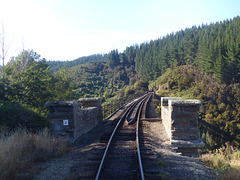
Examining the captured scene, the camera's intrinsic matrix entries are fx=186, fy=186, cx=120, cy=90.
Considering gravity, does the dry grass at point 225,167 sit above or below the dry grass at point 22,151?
below

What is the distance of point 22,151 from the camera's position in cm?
546

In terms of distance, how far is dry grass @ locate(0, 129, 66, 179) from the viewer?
14.4ft

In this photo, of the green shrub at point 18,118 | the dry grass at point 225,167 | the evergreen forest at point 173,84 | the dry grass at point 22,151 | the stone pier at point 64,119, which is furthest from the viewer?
the evergreen forest at point 173,84

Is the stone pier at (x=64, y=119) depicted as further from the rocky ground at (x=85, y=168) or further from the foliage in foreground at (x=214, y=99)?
the foliage in foreground at (x=214, y=99)

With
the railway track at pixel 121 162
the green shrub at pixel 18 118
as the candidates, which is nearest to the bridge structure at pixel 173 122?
the green shrub at pixel 18 118

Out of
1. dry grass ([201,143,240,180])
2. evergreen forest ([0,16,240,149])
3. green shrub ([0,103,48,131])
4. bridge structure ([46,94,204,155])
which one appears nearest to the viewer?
dry grass ([201,143,240,180])

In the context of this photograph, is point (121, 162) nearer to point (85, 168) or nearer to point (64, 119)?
point (85, 168)

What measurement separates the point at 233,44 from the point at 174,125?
Answer: 178 feet

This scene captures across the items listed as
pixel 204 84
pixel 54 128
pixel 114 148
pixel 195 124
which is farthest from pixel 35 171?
pixel 204 84

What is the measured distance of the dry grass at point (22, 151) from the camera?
4402 millimetres

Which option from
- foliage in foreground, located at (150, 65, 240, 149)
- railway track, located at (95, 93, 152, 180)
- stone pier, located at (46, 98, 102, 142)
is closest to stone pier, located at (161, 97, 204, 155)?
railway track, located at (95, 93, 152, 180)

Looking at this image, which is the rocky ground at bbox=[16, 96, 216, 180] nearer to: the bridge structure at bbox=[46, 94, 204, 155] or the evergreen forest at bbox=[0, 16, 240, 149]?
the bridge structure at bbox=[46, 94, 204, 155]

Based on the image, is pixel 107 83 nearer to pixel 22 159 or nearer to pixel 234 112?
pixel 234 112

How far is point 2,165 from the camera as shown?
433 centimetres
